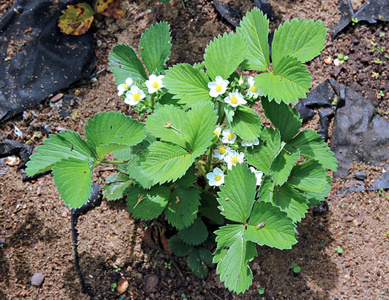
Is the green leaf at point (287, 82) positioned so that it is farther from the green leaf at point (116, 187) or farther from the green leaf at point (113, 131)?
the green leaf at point (116, 187)

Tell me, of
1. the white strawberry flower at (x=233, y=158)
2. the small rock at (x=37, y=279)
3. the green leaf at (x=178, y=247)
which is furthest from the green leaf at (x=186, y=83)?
the small rock at (x=37, y=279)

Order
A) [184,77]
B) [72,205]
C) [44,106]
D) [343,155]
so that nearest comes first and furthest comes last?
[72,205] → [184,77] → [343,155] → [44,106]

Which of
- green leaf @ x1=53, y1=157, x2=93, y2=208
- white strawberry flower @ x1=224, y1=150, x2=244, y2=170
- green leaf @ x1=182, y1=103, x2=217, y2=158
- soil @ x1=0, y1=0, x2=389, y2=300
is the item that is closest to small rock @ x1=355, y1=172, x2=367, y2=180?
soil @ x1=0, y1=0, x2=389, y2=300

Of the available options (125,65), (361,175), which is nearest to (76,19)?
(125,65)

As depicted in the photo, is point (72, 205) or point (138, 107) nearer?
point (72, 205)

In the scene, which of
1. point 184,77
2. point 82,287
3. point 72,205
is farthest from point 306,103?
point 82,287

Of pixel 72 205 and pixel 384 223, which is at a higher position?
pixel 72 205

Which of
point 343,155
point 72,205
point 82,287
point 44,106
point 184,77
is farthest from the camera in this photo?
point 44,106

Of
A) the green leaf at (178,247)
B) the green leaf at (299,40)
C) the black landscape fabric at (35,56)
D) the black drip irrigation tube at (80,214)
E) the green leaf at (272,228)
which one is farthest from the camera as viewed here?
the black landscape fabric at (35,56)

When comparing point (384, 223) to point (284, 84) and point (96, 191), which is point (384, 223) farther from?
point (96, 191)
